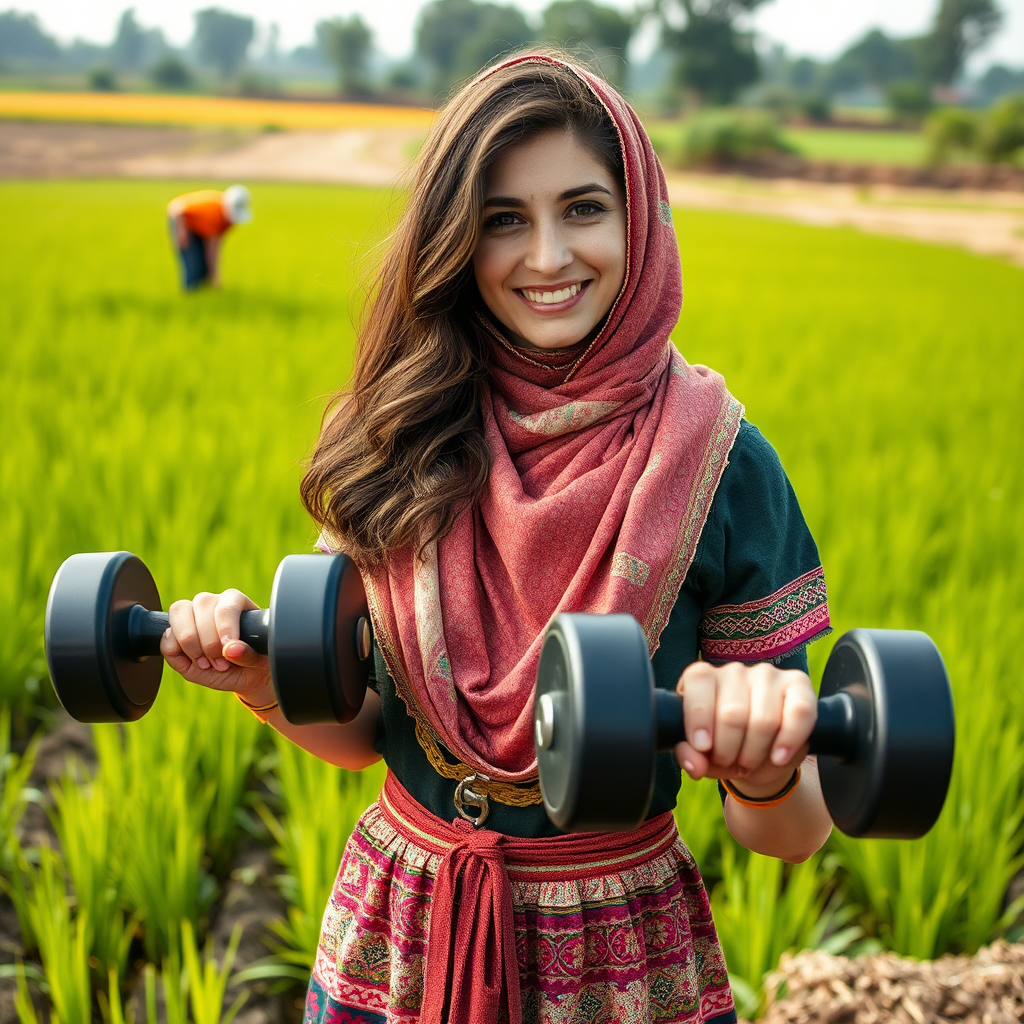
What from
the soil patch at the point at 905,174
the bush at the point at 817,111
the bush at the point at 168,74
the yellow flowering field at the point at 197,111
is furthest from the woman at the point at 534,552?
the bush at the point at 817,111

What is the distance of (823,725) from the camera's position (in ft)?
2.61

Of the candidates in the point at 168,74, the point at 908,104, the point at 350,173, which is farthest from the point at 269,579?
the point at 908,104

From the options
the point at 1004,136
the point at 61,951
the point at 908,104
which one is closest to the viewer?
the point at 61,951

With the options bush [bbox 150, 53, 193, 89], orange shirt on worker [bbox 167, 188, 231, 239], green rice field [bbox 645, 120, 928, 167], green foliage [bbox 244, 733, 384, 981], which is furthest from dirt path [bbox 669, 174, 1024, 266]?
bush [bbox 150, 53, 193, 89]

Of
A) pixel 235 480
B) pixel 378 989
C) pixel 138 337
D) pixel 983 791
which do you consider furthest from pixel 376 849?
pixel 138 337

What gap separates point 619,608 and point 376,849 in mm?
449

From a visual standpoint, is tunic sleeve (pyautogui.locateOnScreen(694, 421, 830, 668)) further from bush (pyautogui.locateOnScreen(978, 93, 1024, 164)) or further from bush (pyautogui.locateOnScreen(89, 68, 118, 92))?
bush (pyautogui.locateOnScreen(89, 68, 118, 92))

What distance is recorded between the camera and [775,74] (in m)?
113

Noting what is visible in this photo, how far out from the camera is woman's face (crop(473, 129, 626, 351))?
1.10 metres

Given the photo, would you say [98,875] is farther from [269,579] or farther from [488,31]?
[488,31]

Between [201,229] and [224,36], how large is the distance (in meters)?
97.9

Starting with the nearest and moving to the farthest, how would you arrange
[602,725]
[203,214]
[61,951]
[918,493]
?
[602,725] → [61,951] → [918,493] → [203,214]

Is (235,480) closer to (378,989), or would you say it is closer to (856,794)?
A: (378,989)

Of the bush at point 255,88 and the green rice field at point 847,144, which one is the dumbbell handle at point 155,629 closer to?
the green rice field at point 847,144
